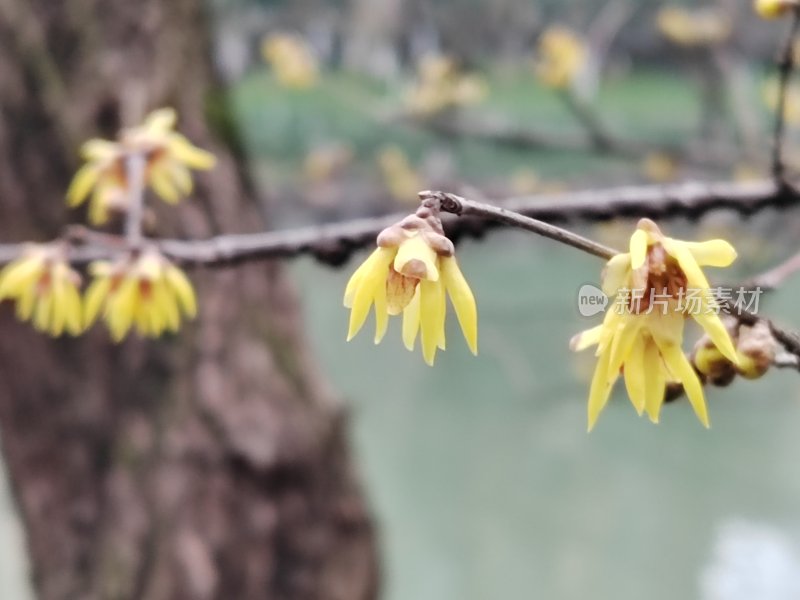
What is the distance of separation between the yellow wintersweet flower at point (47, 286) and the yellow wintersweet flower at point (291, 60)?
1.63m

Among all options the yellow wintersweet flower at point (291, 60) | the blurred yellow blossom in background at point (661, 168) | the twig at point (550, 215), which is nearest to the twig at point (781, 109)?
the twig at point (550, 215)

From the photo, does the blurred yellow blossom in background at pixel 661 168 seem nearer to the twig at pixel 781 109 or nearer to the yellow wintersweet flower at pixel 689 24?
the yellow wintersweet flower at pixel 689 24

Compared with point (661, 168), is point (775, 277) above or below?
below

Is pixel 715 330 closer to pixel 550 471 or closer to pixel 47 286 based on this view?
pixel 47 286

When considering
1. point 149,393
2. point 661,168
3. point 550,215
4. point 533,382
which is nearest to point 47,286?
point 550,215

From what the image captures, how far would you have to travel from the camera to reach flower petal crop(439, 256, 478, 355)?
0.18m

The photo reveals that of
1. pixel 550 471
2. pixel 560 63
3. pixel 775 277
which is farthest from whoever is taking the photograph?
pixel 550 471

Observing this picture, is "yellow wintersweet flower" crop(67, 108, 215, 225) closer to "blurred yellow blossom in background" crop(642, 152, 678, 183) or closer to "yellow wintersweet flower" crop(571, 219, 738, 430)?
"yellow wintersweet flower" crop(571, 219, 738, 430)

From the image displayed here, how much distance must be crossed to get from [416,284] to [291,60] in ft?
6.07

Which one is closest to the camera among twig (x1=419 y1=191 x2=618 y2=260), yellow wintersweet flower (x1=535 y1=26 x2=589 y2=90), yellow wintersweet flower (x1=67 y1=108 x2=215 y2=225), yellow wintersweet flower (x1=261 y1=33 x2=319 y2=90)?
twig (x1=419 y1=191 x2=618 y2=260)

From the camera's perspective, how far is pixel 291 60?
1.93 m

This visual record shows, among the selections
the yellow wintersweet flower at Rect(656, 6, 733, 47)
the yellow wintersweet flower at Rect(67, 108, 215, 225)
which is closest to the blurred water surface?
the yellow wintersweet flower at Rect(656, 6, 733, 47)

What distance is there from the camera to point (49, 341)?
90cm

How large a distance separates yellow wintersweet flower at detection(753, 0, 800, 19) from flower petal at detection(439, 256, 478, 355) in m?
0.22
